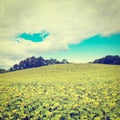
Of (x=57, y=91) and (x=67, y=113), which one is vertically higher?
(x=57, y=91)

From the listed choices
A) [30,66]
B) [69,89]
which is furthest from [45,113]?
[30,66]

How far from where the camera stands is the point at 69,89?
697 centimetres

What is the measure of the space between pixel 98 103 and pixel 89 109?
12.2 inches

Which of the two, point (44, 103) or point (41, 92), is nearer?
point (44, 103)

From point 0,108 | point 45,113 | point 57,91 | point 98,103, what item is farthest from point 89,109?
point 0,108

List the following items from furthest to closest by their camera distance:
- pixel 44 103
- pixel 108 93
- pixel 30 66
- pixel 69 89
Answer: pixel 30 66, pixel 69 89, pixel 108 93, pixel 44 103

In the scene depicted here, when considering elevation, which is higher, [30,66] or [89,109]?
[30,66]

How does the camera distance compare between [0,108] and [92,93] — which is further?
[92,93]

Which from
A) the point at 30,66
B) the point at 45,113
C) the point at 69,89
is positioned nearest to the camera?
the point at 45,113

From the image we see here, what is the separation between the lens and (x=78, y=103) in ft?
19.0

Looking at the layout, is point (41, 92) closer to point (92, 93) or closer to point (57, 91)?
point (57, 91)

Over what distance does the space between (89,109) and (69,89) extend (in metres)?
1.50

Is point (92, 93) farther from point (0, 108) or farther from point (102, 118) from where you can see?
point (0, 108)

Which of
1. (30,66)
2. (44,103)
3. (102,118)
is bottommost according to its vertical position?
(102,118)
